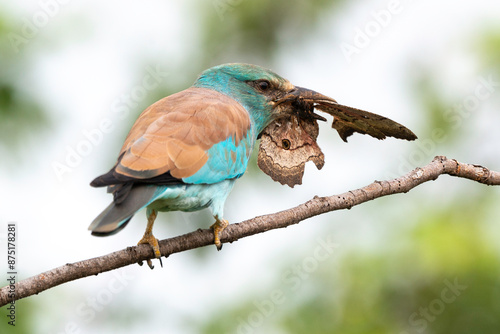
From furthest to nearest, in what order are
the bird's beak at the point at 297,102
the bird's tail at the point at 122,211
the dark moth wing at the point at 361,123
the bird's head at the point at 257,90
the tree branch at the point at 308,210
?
the bird's head at the point at 257,90
the bird's beak at the point at 297,102
the dark moth wing at the point at 361,123
the tree branch at the point at 308,210
the bird's tail at the point at 122,211

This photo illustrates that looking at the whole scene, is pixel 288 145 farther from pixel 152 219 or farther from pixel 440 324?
pixel 440 324

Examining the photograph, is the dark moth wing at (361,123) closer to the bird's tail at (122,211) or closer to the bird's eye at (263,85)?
the bird's eye at (263,85)

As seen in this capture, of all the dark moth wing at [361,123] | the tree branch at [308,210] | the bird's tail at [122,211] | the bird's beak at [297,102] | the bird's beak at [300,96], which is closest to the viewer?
the bird's tail at [122,211]

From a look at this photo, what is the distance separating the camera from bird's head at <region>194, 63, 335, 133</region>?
16.5 feet

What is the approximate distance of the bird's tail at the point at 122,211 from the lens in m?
3.18

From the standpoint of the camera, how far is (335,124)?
483 cm

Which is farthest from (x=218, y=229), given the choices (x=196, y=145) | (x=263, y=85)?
(x=263, y=85)

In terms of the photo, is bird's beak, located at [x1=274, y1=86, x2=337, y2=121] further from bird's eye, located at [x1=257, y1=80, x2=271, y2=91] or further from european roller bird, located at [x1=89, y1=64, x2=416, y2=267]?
bird's eye, located at [x1=257, y1=80, x2=271, y2=91]

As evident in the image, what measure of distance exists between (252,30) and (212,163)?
2.91m

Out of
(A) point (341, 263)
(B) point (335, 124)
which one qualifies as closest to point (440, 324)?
(A) point (341, 263)

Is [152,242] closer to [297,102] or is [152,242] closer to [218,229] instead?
[218,229]

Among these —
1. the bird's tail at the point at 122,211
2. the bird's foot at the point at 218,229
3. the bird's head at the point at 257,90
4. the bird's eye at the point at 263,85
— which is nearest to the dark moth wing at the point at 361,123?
the bird's head at the point at 257,90

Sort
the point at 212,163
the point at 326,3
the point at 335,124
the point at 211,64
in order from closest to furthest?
the point at 212,163 → the point at 335,124 → the point at 211,64 → the point at 326,3

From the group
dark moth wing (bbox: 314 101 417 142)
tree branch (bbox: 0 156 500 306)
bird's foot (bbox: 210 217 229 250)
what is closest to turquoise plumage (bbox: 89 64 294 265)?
bird's foot (bbox: 210 217 229 250)
